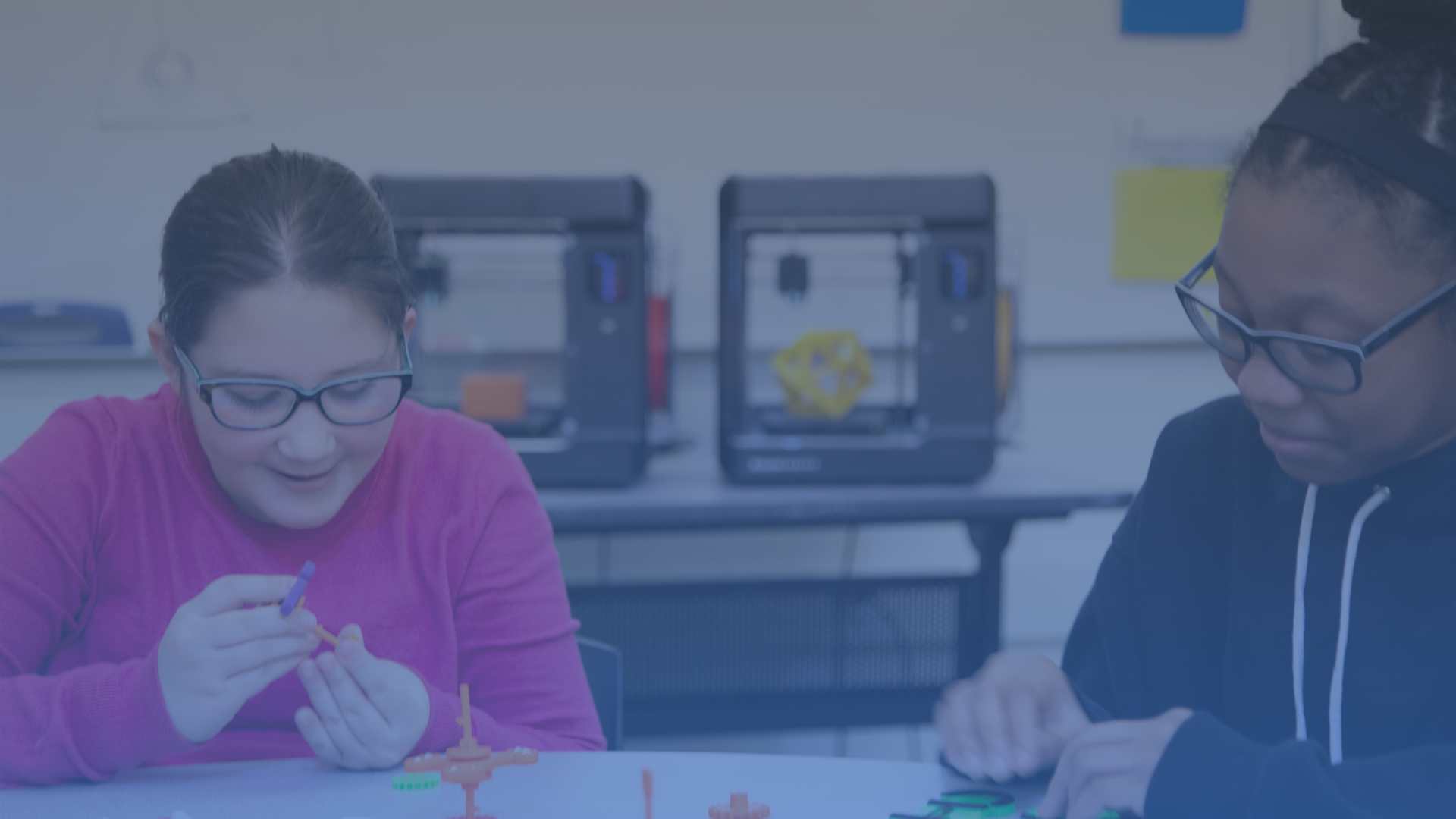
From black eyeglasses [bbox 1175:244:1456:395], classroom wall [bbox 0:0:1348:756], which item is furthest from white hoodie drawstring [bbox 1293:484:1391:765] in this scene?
classroom wall [bbox 0:0:1348:756]

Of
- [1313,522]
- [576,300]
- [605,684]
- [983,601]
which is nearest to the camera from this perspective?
[1313,522]

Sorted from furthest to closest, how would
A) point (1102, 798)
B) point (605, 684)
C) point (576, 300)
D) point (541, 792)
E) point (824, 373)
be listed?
point (824, 373) < point (576, 300) < point (605, 684) < point (541, 792) < point (1102, 798)

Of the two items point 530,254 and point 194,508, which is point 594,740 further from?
point 530,254

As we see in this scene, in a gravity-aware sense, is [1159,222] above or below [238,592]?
above

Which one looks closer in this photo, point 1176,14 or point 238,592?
point 238,592

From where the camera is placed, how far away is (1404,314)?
0.76 metres

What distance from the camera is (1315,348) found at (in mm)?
782

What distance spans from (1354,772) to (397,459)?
76cm

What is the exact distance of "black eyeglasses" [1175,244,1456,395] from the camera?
2.48ft

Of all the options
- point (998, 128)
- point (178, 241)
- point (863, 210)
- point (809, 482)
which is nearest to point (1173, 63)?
point (998, 128)

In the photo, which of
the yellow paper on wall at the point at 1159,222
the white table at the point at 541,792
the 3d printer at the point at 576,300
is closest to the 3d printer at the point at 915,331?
the 3d printer at the point at 576,300

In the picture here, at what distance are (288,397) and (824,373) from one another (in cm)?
112

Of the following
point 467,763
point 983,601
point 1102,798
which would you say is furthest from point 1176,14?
point 467,763

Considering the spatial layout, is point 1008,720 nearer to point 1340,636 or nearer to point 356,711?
point 1340,636
